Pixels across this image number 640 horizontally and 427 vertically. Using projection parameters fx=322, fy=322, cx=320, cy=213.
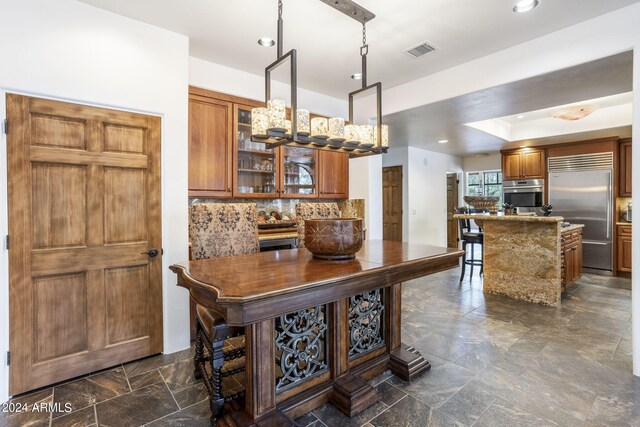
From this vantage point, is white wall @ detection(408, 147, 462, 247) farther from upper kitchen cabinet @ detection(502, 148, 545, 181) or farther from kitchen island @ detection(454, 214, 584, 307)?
kitchen island @ detection(454, 214, 584, 307)

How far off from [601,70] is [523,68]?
1.97 ft

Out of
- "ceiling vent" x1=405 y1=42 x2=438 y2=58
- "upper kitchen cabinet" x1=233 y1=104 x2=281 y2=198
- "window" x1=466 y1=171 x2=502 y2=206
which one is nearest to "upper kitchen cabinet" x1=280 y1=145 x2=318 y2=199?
"upper kitchen cabinet" x1=233 y1=104 x2=281 y2=198

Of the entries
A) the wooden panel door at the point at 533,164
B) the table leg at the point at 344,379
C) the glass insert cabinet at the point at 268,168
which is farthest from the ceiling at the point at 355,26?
the wooden panel door at the point at 533,164

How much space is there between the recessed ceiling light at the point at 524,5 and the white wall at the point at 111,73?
2.69 m

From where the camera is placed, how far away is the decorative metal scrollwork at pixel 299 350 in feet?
6.04

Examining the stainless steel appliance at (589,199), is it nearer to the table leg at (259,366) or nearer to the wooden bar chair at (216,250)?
the wooden bar chair at (216,250)

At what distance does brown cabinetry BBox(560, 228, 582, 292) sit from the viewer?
4.14 metres

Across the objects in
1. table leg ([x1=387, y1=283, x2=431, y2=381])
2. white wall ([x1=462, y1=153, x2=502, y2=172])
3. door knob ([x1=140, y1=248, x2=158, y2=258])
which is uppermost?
white wall ([x1=462, y1=153, x2=502, y2=172])

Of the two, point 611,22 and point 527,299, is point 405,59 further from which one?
point 527,299

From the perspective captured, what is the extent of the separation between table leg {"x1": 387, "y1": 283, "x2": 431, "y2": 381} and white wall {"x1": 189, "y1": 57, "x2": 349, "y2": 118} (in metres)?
2.66

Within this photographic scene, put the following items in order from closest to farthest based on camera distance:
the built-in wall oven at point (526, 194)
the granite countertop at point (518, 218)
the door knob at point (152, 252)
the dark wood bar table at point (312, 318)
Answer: the dark wood bar table at point (312, 318)
the door knob at point (152, 252)
the granite countertop at point (518, 218)
the built-in wall oven at point (526, 194)

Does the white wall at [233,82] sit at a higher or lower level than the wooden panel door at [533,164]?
higher

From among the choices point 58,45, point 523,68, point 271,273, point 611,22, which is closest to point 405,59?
point 523,68

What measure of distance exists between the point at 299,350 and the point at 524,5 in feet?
9.63
